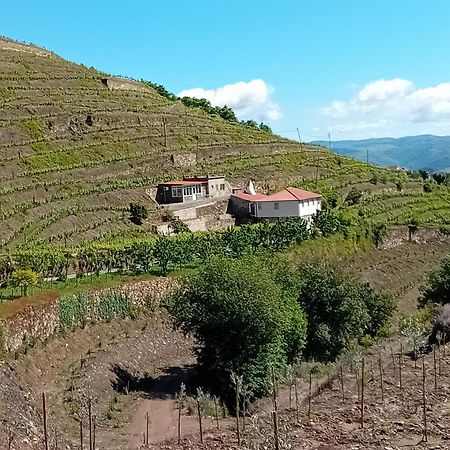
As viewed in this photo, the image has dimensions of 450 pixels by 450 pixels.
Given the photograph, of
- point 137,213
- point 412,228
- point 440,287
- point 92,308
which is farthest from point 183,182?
point 92,308

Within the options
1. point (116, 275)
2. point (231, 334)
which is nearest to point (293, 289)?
point (231, 334)

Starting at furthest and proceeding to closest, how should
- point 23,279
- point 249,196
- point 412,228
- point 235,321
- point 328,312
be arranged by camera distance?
1. point 249,196
2. point 412,228
3. point 328,312
4. point 23,279
5. point 235,321

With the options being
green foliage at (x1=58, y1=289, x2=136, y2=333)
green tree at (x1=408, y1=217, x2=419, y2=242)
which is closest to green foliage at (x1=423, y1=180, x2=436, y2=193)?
green tree at (x1=408, y1=217, x2=419, y2=242)

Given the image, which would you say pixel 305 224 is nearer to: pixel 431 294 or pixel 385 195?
pixel 431 294

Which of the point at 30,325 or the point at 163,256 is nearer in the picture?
the point at 30,325

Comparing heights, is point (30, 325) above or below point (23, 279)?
below

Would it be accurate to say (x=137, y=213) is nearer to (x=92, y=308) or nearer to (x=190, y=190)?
(x=190, y=190)

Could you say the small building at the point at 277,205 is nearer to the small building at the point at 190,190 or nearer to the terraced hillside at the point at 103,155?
the small building at the point at 190,190
